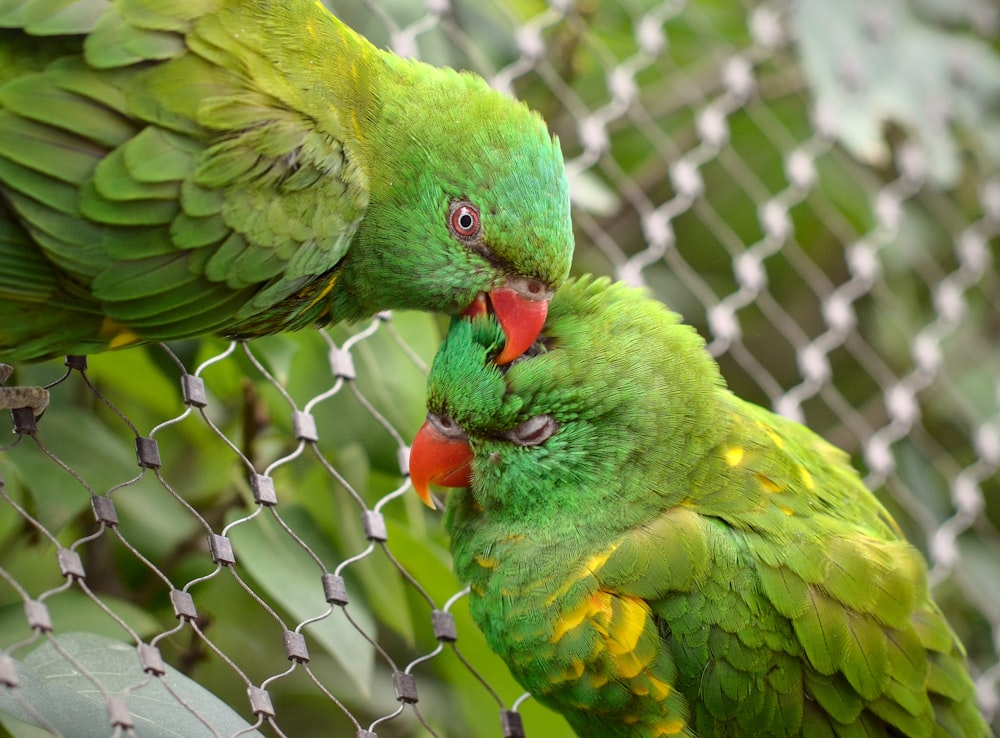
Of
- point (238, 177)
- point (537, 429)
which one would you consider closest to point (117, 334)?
point (238, 177)

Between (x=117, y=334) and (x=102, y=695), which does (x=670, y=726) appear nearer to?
(x=102, y=695)

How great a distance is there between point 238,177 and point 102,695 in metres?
0.61

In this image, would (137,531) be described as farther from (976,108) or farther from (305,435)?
(976,108)

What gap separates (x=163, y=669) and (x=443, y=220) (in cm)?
66

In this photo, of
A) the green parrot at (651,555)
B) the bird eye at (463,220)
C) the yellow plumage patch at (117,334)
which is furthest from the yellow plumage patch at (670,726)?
the yellow plumage patch at (117,334)

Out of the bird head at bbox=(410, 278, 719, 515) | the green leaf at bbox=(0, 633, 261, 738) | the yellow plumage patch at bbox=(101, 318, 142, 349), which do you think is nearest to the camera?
the green leaf at bbox=(0, 633, 261, 738)

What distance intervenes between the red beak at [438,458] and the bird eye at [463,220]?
26 centimetres

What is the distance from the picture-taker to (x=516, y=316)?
146cm

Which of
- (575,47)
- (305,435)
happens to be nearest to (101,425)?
(305,435)

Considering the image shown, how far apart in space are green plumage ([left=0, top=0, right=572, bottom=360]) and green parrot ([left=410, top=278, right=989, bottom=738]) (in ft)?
0.46

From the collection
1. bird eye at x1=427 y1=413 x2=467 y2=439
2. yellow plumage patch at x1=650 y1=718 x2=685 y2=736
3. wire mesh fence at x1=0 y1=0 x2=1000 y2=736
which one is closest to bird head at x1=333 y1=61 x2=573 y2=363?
bird eye at x1=427 y1=413 x2=467 y2=439

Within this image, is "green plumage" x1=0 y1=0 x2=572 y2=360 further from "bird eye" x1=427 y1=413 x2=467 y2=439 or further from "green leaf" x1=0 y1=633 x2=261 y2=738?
"green leaf" x1=0 y1=633 x2=261 y2=738

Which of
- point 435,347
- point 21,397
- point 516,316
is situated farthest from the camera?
point 435,347

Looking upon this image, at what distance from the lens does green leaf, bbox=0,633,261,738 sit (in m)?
1.20
